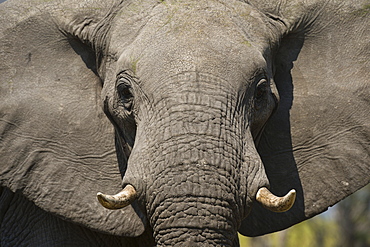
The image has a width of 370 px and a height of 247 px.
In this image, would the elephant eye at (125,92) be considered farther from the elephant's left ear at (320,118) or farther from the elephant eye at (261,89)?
the elephant's left ear at (320,118)

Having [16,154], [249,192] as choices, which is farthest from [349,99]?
[16,154]

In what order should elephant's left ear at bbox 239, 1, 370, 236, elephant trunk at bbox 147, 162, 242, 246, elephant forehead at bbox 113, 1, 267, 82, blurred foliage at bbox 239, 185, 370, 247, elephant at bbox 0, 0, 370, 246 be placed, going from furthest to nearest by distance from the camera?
blurred foliage at bbox 239, 185, 370, 247
elephant's left ear at bbox 239, 1, 370, 236
elephant at bbox 0, 0, 370, 246
elephant forehead at bbox 113, 1, 267, 82
elephant trunk at bbox 147, 162, 242, 246

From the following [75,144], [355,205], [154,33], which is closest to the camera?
[154,33]

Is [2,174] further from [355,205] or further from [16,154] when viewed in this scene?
[355,205]

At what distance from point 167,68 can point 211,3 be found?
1.83 feet

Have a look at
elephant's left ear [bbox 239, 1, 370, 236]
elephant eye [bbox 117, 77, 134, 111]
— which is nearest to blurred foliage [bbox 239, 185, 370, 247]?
elephant's left ear [bbox 239, 1, 370, 236]

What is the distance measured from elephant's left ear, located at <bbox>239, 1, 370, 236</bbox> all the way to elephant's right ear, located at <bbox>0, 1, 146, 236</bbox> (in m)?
0.80

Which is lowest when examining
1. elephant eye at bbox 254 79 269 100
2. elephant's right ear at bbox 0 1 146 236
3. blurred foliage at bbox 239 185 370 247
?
blurred foliage at bbox 239 185 370 247

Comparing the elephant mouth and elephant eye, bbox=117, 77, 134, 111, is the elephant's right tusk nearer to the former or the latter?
the elephant mouth

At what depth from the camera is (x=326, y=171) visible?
4.90 meters

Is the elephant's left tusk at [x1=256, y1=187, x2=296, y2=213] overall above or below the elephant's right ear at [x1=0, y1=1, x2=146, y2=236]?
above

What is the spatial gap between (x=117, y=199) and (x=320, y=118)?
1417 mm

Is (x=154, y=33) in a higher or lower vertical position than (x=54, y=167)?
higher

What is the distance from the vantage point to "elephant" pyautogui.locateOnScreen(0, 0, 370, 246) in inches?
168
